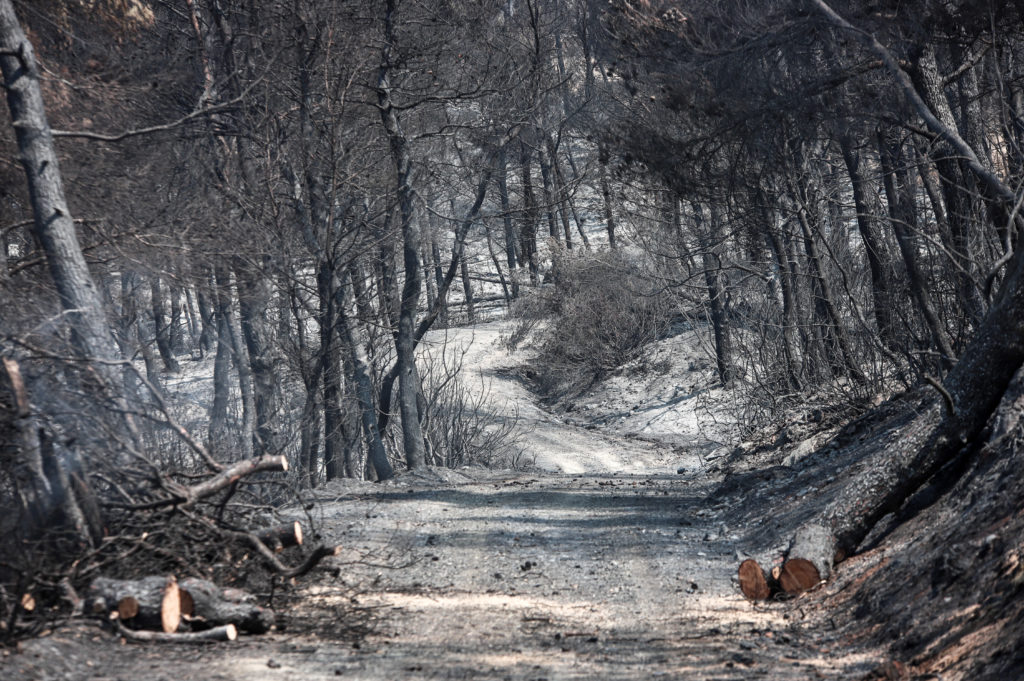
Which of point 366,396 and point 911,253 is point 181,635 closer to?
point 911,253

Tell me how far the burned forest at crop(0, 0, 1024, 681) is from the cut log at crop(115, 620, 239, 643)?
3 cm

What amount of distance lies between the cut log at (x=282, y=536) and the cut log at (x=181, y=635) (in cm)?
141

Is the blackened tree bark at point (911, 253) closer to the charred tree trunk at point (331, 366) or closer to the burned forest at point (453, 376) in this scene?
the burned forest at point (453, 376)

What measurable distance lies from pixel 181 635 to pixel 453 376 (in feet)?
39.4

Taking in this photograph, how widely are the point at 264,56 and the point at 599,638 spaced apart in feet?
35.5

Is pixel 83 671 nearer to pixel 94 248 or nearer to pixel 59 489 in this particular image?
pixel 59 489

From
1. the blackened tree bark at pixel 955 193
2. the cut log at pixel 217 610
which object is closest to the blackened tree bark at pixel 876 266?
the blackened tree bark at pixel 955 193

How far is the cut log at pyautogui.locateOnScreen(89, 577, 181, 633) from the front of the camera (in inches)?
216

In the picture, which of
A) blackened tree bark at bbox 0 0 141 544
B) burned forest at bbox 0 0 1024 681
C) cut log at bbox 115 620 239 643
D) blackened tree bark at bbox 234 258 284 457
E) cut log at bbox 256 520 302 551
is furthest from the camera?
blackened tree bark at bbox 234 258 284 457

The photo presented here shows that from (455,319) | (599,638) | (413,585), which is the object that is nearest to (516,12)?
(413,585)

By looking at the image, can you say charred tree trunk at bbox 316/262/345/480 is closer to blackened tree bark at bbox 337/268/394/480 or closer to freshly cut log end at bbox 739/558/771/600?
blackened tree bark at bbox 337/268/394/480

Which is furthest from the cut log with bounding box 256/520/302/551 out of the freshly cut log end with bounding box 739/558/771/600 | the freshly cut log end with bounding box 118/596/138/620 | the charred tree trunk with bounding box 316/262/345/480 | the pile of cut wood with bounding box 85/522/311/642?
the charred tree trunk with bounding box 316/262/345/480

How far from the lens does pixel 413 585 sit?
7.34 m

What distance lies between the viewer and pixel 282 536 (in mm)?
7043
